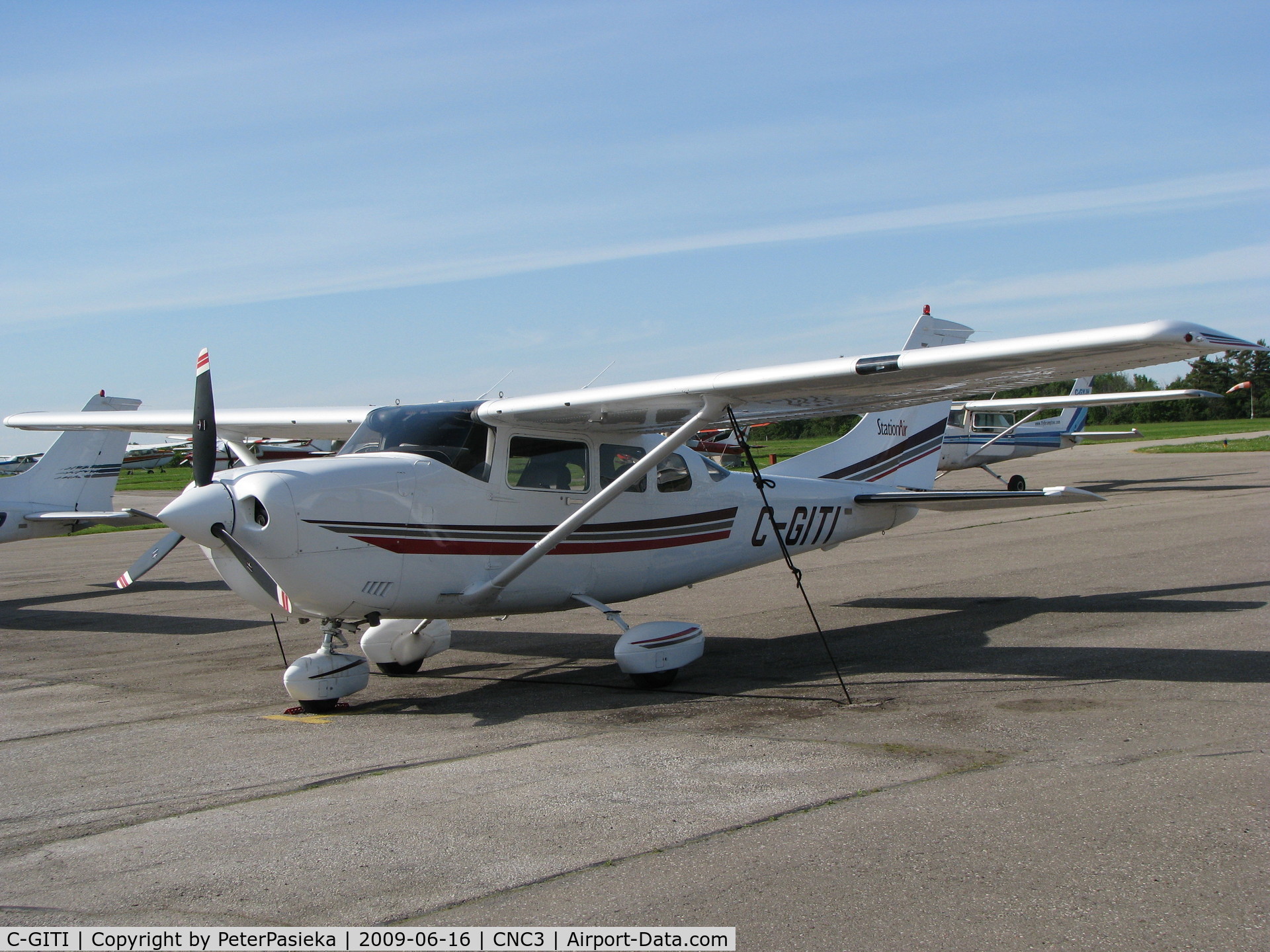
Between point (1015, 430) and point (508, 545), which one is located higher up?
point (508, 545)

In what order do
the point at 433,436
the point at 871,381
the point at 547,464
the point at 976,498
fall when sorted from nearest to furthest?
the point at 871,381, the point at 433,436, the point at 547,464, the point at 976,498

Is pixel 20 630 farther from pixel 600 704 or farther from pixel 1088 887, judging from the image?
pixel 1088 887

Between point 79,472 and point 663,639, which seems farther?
point 79,472

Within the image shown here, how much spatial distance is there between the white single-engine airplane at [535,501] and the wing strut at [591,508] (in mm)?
17

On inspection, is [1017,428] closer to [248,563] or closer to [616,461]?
[616,461]

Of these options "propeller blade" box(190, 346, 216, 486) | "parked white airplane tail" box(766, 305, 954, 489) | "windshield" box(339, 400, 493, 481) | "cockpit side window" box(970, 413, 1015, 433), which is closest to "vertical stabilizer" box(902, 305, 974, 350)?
"parked white airplane tail" box(766, 305, 954, 489)

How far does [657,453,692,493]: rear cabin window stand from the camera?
941 centimetres

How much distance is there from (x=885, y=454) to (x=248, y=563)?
744 cm

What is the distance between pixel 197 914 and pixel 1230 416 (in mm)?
104901

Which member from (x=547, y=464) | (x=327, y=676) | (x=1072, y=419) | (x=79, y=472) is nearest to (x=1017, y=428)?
(x=1072, y=419)

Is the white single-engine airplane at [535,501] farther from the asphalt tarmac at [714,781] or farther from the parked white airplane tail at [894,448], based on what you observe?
the parked white airplane tail at [894,448]

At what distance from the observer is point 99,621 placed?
13383mm

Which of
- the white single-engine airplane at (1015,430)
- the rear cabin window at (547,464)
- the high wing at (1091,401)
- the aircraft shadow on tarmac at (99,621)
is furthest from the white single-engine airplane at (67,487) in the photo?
the white single-engine airplane at (1015,430)

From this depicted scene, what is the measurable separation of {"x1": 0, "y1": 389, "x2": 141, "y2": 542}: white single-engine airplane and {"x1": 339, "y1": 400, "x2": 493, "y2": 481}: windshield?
927 centimetres
